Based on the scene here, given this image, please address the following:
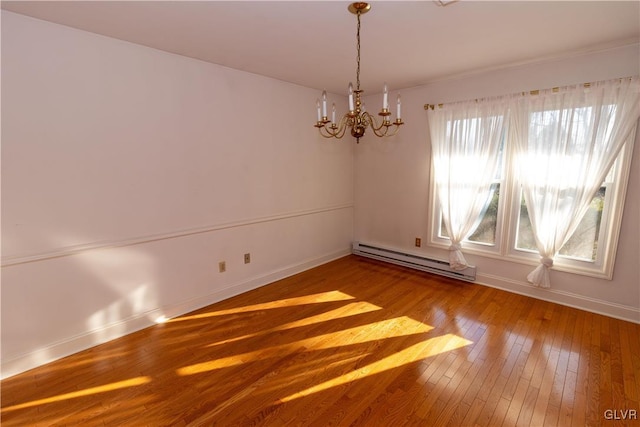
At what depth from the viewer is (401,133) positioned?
4.13 metres

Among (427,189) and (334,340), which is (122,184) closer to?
(334,340)

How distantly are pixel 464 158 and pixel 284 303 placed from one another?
8.72ft

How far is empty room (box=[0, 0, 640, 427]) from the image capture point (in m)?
1.96

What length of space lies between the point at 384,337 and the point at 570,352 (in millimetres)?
1429

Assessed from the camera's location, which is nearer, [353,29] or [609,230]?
[353,29]

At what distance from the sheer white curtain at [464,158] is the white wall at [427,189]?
162mm

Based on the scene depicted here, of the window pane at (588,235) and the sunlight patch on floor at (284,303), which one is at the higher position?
the window pane at (588,235)

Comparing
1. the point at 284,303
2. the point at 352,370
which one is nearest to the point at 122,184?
the point at 284,303

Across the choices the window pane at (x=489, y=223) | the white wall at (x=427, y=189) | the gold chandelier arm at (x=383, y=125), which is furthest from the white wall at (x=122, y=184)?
the window pane at (x=489, y=223)

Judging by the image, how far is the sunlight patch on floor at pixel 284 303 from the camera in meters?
2.94

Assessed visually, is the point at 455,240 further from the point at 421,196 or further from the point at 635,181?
the point at 635,181

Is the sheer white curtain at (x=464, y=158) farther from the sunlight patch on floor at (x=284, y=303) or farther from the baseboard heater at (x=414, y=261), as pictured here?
the sunlight patch on floor at (x=284, y=303)

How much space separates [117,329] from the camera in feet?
8.44

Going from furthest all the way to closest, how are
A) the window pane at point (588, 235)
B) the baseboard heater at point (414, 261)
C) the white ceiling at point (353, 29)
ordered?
the baseboard heater at point (414, 261)
the window pane at point (588, 235)
the white ceiling at point (353, 29)
